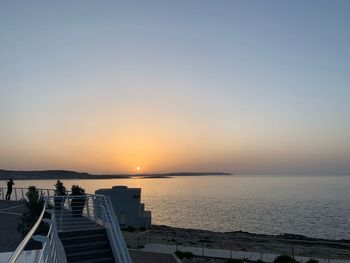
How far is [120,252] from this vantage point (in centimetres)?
1310

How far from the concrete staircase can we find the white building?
27.0 metres

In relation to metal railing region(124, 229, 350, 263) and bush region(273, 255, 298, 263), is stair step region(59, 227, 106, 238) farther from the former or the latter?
bush region(273, 255, 298, 263)

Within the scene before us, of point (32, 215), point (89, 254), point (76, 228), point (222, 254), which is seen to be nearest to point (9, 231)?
point (32, 215)

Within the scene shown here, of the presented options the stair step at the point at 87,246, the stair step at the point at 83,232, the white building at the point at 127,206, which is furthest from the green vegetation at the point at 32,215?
the white building at the point at 127,206

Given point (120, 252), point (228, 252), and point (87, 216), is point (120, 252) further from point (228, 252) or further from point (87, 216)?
point (228, 252)

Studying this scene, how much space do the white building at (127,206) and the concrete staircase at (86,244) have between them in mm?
27037

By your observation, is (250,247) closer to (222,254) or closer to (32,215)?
(222,254)

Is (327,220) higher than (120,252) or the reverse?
the reverse

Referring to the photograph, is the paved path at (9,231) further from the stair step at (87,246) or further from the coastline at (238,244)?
the coastline at (238,244)

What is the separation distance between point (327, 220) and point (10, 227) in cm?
5830

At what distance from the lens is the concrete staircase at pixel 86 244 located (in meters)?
13.1

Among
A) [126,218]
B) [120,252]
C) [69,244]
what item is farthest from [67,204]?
[126,218]

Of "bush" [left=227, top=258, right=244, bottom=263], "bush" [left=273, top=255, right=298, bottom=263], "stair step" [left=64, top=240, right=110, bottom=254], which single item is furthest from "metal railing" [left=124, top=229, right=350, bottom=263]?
"stair step" [left=64, top=240, right=110, bottom=254]

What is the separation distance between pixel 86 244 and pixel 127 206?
28.9m
